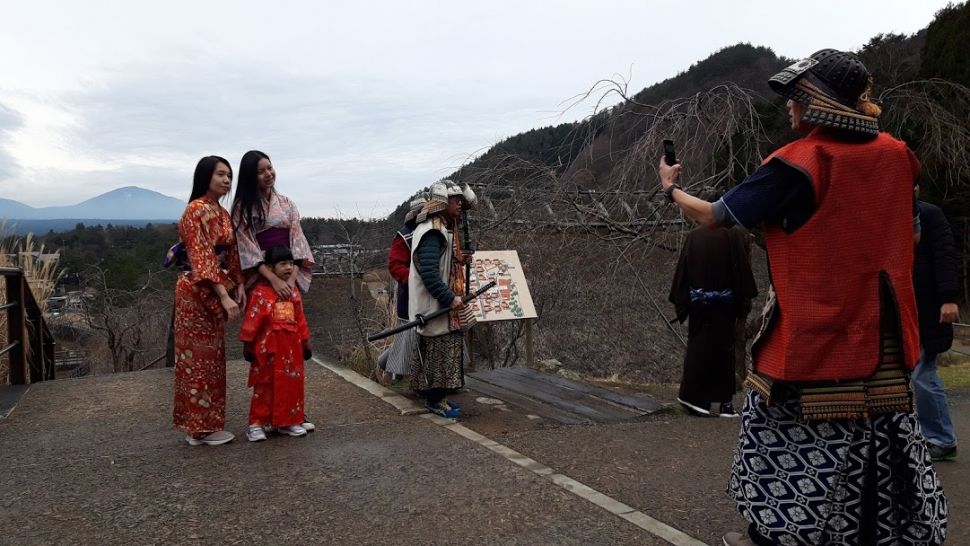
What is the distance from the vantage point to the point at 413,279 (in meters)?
4.98

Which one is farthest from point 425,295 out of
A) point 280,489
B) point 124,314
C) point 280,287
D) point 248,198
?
point 124,314

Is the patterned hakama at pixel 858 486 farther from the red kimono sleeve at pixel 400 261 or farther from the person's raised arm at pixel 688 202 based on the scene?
the red kimono sleeve at pixel 400 261

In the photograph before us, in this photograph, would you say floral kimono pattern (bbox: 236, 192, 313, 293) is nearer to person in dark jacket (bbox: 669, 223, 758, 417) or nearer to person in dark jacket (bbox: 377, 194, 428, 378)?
person in dark jacket (bbox: 377, 194, 428, 378)

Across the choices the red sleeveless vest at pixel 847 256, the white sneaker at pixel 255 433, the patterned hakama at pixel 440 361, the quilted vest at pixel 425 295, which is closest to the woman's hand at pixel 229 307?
the white sneaker at pixel 255 433

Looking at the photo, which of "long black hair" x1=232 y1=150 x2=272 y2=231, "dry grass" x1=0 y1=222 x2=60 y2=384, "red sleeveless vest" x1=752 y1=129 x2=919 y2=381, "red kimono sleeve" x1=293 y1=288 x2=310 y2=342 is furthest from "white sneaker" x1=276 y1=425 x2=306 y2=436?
"dry grass" x1=0 y1=222 x2=60 y2=384

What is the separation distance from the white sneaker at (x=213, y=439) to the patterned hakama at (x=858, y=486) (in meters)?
3.26

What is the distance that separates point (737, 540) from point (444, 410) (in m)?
2.65

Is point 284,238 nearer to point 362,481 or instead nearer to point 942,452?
point 362,481

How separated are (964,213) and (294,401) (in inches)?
690

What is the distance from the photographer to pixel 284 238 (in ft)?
15.1

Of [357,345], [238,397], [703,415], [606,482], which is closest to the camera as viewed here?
[606,482]

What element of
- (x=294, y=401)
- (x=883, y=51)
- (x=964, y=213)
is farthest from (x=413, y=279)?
(x=964, y=213)

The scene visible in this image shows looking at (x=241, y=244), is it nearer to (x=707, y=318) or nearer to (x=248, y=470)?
(x=248, y=470)

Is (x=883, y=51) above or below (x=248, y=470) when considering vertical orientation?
above
